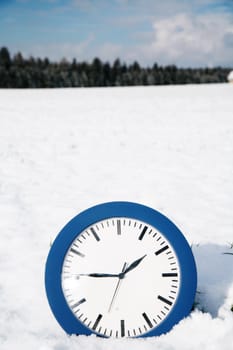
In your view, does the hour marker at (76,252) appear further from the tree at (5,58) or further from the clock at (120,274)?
the tree at (5,58)

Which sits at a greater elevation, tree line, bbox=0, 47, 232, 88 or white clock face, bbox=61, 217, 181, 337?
tree line, bbox=0, 47, 232, 88

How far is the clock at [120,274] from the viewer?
223 centimetres

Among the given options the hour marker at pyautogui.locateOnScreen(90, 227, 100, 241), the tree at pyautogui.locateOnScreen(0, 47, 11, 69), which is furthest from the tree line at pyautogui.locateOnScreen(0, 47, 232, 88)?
the hour marker at pyautogui.locateOnScreen(90, 227, 100, 241)

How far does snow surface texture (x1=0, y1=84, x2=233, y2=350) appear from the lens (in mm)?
2324

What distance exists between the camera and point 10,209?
14.7 ft

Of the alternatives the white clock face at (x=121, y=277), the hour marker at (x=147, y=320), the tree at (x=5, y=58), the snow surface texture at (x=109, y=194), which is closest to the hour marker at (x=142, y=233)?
the white clock face at (x=121, y=277)

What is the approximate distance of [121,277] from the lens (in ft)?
7.35

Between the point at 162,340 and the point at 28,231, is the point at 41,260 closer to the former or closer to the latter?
the point at 28,231

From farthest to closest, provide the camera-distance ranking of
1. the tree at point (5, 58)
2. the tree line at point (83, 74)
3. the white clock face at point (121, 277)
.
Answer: the tree at point (5, 58), the tree line at point (83, 74), the white clock face at point (121, 277)

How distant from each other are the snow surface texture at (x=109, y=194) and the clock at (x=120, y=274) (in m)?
0.10

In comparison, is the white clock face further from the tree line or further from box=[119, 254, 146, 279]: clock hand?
the tree line

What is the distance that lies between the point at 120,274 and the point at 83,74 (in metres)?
79.2

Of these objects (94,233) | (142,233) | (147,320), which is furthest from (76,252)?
(147,320)

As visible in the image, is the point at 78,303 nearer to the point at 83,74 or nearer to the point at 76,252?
the point at 76,252
